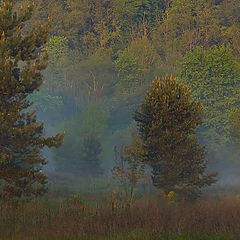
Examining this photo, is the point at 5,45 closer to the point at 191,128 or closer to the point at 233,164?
the point at 191,128

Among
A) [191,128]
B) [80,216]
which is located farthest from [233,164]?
[80,216]

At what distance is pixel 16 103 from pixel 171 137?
6.65 metres

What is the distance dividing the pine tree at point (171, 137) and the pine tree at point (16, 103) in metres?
4.34

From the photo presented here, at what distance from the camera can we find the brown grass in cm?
1207

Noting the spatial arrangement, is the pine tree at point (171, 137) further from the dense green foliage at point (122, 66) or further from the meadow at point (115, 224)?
the dense green foliage at point (122, 66)

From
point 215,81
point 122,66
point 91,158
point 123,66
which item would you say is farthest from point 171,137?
point 122,66

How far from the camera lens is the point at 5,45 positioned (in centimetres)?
1809

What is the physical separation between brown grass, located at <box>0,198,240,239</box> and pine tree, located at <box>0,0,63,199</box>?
221 centimetres

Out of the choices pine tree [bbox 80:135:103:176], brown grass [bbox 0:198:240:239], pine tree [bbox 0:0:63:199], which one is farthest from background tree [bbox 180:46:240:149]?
brown grass [bbox 0:198:240:239]

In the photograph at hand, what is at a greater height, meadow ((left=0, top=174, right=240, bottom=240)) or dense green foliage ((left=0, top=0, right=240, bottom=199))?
dense green foliage ((left=0, top=0, right=240, bottom=199))

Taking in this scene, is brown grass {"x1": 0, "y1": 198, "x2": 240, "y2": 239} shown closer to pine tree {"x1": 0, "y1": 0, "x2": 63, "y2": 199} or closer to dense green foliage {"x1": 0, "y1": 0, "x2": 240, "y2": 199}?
pine tree {"x1": 0, "y1": 0, "x2": 63, "y2": 199}

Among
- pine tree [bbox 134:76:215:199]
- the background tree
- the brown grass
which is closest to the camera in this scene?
the brown grass

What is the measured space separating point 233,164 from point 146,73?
25.8 metres

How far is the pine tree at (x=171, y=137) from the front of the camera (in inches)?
830
